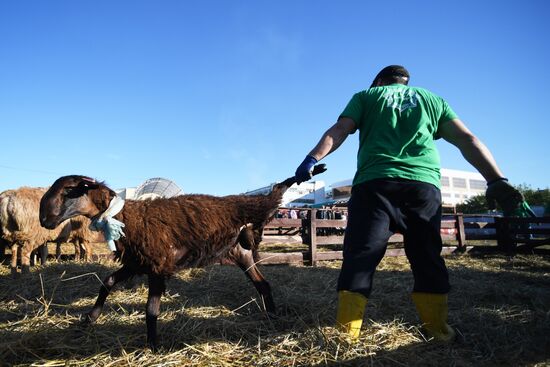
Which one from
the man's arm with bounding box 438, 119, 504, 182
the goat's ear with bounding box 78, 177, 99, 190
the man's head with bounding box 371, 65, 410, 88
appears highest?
the man's head with bounding box 371, 65, 410, 88

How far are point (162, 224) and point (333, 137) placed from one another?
1682mm

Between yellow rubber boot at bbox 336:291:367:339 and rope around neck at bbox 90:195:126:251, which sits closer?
yellow rubber boot at bbox 336:291:367:339

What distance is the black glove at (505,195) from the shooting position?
2422 mm

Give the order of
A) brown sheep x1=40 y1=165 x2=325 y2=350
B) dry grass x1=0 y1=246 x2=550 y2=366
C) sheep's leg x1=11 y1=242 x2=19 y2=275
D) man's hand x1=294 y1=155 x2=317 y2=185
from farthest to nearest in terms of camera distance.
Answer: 1. sheep's leg x1=11 y1=242 x2=19 y2=275
2. brown sheep x1=40 y1=165 x2=325 y2=350
3. man's hand x1=294 y1=155 x2=317 y2=185
4. dry grass x1=0 y1=246 x2=550 y2=366

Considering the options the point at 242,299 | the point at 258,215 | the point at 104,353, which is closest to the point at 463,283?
the point at 242,299

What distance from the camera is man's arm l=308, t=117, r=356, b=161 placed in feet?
8.62

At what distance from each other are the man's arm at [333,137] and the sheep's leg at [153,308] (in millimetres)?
1693

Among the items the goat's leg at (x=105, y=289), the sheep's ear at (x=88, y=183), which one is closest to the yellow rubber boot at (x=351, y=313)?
the goat's leg at (x=105, y=289)

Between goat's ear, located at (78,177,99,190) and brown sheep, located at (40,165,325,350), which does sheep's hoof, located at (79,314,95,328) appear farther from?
goat's ear, located at (78,177,99,190)

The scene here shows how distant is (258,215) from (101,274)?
3.85 metres

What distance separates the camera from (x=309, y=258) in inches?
343

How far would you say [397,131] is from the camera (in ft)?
8.82

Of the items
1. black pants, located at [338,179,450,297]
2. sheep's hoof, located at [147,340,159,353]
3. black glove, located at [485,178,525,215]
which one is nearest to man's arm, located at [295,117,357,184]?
black pants, located at [338,179,450,297]

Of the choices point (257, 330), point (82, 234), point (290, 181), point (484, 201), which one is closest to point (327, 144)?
point (290, 181)
